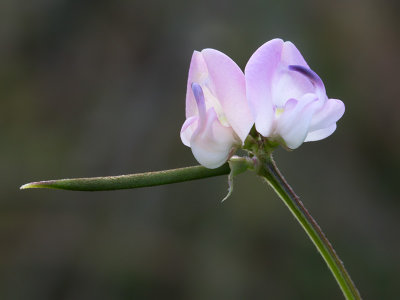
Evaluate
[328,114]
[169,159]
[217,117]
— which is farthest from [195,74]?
[169,159]

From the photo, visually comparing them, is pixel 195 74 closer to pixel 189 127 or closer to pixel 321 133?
pixel 189 127

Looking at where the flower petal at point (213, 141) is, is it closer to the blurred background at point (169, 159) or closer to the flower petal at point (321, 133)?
the flower petal at point (321, 133)

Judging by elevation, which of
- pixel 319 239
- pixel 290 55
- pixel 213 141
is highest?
pixel 290 55

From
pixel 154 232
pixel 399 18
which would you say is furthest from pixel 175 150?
pixel 399 18

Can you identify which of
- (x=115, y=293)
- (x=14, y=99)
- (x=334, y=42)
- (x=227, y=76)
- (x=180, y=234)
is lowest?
(x=115, y=293)

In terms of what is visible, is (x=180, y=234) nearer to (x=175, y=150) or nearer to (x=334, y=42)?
(x=175, y=150)

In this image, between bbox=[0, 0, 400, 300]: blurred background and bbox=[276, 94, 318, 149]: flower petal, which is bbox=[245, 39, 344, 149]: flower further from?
bbox=[0, 0, 400, 300]: blurred background
